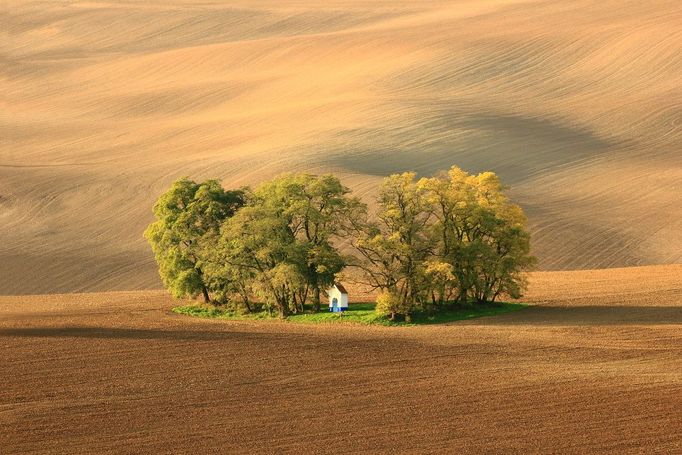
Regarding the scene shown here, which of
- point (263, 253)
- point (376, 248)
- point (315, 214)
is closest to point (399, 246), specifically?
point (376, 248)

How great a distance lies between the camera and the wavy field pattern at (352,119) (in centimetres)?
8019

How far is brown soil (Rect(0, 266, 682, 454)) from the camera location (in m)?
32.4

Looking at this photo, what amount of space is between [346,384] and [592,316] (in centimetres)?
1843

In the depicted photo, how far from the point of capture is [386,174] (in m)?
89.9

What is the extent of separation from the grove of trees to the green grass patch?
1.57 ft

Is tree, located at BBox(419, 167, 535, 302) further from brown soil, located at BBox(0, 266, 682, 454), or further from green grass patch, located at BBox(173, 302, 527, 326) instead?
brown soil, located at BBox(0, 266, 682, 454)

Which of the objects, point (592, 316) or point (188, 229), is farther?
point (188, 229)

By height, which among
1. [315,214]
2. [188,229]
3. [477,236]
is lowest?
[477,236]

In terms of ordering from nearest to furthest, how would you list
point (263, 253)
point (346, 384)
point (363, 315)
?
point (346, 384), point (363, 315), point (263, 253)

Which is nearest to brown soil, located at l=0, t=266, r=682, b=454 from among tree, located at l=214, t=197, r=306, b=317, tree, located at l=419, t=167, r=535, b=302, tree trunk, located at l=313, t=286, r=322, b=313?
tree, located at l=419, t=167, r=535, b=302

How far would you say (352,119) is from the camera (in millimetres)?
104938

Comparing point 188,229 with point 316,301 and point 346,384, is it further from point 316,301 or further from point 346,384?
point 346,384

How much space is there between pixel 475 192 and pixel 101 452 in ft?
102

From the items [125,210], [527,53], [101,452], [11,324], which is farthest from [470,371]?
[527,53]
